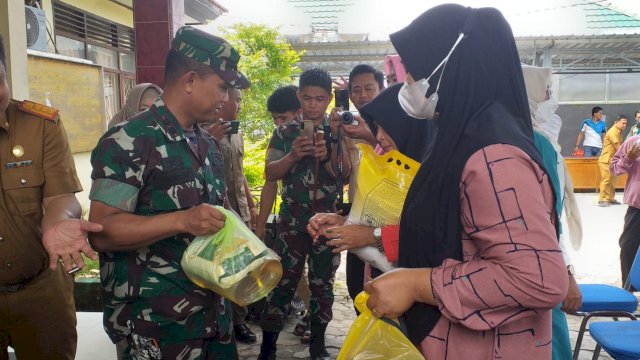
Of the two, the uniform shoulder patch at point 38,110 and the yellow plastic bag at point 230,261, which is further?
the uniform shoulder patch at point 38,110

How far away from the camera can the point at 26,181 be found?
2213mm

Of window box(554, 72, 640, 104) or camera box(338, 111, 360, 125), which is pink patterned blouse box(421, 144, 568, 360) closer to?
camera box(338, 111, 360, 125)

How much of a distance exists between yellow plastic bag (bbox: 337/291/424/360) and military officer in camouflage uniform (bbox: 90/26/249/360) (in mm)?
581

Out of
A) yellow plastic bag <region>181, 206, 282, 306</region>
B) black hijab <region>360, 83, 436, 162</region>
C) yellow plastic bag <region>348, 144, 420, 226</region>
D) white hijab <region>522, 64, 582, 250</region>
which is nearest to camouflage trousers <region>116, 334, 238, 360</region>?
yellow plastic bag <region>181, 206, 282, 306</region>

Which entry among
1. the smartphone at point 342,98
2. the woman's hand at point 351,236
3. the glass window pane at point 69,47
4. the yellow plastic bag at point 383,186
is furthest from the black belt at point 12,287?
the glass window pane at point 69,47

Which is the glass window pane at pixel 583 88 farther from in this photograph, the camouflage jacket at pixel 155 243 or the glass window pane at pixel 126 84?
the camouflage jacket at pixel 155 243

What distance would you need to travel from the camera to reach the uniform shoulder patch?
2.25 metres

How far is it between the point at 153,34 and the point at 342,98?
2056 millimetres

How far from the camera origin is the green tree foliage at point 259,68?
1082 cm

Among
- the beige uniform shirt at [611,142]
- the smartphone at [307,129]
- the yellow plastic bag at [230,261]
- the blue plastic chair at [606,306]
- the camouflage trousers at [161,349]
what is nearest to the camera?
the yellow plastic bag at [230,261]

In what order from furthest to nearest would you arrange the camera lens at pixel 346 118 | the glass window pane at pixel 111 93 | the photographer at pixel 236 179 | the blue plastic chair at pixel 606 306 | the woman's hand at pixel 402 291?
the glass window pane at pixel 111 93
the photographer at pixel 236 179
the blue plastic chair at pixel 606 306
the camera lens at pixel 346 118
the woman's hand at pixel 402 291

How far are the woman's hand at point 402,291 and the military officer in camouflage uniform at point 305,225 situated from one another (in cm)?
221

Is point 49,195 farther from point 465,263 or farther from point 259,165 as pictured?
point 259,165

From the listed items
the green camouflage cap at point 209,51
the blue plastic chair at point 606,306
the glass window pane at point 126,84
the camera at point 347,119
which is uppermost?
the glass window pane at point 126,84
